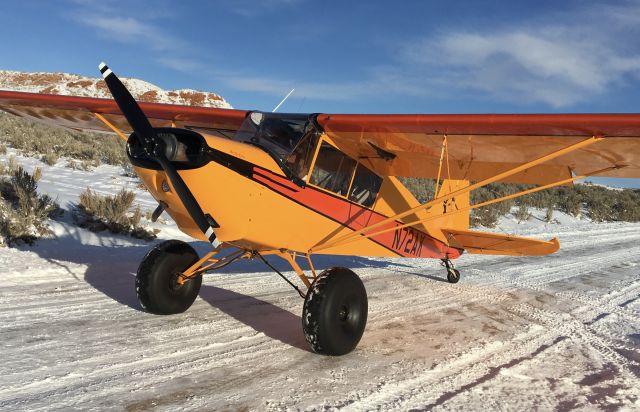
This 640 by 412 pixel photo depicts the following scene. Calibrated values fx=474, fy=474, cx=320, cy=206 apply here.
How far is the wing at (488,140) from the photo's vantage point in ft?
13.7

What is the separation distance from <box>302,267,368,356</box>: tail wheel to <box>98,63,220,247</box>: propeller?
1.00m

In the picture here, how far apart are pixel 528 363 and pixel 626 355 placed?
104cm

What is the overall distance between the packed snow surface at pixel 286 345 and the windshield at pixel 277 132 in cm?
179

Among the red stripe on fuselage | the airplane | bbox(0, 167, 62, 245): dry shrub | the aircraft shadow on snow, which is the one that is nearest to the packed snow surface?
the aircraft shadow on snow

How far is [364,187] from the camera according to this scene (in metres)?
5.72

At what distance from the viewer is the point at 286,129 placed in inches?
188

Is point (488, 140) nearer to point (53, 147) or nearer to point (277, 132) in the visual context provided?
point (277, 132)

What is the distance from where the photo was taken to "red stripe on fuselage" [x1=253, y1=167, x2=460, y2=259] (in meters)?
4.35

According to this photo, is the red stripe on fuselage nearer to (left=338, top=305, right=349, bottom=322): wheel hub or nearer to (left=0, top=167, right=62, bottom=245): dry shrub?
(left=338, top=305, right=349, bottom=322): wheel hub

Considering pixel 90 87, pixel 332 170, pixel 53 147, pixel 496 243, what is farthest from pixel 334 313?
pixel 90 87

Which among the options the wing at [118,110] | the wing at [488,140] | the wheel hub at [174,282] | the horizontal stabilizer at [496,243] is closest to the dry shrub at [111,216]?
the wing at [118,110]

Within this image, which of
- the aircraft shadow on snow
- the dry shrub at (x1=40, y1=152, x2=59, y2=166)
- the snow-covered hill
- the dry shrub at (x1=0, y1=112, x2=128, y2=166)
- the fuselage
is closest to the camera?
the fuselage

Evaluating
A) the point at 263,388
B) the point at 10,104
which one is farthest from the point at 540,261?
the point at 10,104

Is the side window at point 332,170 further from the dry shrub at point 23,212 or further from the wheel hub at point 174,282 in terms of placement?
the dry shrub at point 23,212
